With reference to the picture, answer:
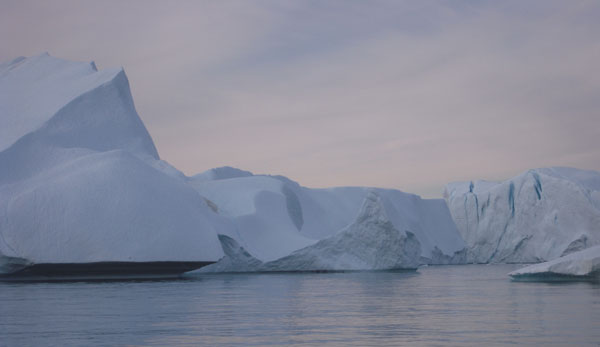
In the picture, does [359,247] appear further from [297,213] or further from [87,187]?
[87,187]

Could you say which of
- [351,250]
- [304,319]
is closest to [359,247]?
[351,250]

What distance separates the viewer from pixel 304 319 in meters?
8.97

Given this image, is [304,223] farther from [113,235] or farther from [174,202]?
[113,235]

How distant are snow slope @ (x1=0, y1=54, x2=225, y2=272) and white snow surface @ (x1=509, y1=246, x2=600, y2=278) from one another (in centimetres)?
1073

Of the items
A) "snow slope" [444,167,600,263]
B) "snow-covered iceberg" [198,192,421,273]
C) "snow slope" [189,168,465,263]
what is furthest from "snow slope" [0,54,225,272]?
"snow slope" [444,167,600,263]

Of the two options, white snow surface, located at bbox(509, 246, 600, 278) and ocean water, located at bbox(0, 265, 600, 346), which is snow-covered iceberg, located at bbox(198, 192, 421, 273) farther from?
ocean water, located at bbox(0, 265, 600, 346)

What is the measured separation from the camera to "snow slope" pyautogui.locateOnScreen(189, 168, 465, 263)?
30797 mm

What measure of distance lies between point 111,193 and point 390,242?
40.5 ft

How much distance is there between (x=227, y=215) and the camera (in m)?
32.0

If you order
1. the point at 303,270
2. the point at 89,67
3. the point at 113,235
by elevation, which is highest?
the point at 89,67

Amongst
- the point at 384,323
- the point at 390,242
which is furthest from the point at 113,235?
the point at 384,323

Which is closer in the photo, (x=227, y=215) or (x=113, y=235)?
(x=113, y=235)

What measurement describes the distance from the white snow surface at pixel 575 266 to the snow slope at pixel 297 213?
12.2 meters

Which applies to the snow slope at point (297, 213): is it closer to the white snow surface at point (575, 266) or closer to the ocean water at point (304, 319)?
the white snow surface at point (575, 266)
